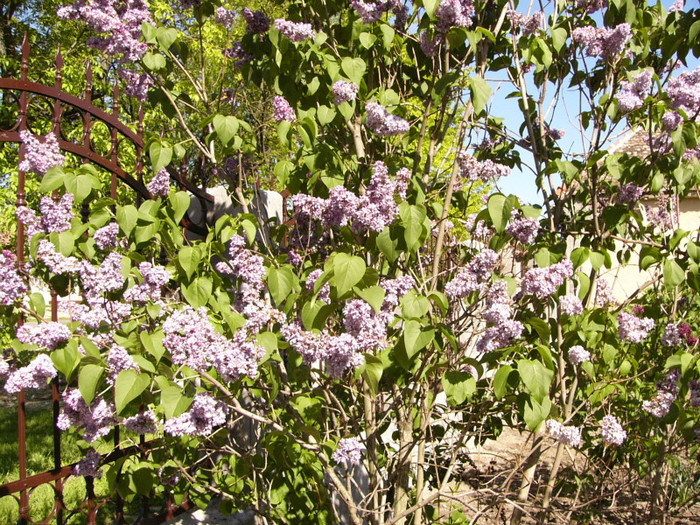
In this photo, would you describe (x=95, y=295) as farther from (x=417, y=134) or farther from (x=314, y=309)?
(x=417, y=134)

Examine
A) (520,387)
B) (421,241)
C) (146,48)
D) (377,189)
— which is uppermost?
(146,48)

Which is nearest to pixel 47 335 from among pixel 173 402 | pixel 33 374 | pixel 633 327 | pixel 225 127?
pixel 33 374

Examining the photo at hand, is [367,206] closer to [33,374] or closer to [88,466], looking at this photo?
[33,374]

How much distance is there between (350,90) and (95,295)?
123 cm

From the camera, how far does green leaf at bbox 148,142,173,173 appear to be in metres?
2.38

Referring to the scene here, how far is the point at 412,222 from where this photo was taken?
202 cm

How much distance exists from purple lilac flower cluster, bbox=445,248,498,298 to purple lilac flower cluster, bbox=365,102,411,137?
60 cm

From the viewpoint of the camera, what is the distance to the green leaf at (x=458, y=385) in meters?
2.07

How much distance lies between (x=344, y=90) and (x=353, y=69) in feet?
0.56

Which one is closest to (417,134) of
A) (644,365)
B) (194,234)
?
(194,234)

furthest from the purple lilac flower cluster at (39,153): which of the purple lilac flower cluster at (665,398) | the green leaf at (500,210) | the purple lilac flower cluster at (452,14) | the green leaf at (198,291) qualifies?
the purple lilac flower cluster at (665,398)

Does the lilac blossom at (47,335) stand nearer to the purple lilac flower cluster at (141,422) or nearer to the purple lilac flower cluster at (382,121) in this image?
the purple lilac flower cluster at (141,422)

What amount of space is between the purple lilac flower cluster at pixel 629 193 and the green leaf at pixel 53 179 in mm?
2392

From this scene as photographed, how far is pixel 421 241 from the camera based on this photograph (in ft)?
7.18
